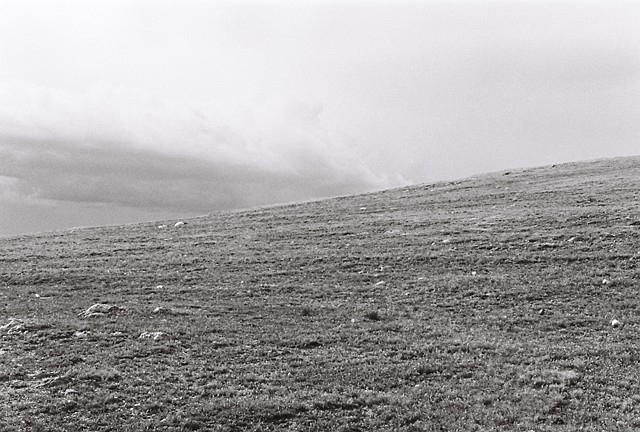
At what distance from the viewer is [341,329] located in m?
20.7

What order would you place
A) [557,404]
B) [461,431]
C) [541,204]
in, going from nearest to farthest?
[461,431] < [557,404] < [541,204]

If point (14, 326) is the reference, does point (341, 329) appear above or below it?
below

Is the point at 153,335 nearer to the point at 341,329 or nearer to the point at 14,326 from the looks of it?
the point at 14,326

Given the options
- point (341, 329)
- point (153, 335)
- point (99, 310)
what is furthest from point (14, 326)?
point (341, 329)

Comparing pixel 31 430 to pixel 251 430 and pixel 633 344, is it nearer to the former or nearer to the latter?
pixel 251 430

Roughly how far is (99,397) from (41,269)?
2316 centimetres

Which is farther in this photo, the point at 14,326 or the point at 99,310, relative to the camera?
the point at 99,310

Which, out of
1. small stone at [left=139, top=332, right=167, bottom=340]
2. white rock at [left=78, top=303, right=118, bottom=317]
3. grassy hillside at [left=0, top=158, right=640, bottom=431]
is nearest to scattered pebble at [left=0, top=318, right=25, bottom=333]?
grassy hillside at [left=0, top=158, right=640, bottom=431]

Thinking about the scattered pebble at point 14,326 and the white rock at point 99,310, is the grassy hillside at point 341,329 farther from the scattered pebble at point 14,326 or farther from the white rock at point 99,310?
the white rock at point 99,310

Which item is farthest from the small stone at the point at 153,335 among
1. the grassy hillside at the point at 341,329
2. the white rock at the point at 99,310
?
the white rock at the point at 99,310

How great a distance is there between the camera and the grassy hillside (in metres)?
13.6

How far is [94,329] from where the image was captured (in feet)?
67.3

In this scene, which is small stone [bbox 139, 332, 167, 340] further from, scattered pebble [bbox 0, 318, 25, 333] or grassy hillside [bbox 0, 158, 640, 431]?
scattered pebble [bbox 0, 318, 25, 333]

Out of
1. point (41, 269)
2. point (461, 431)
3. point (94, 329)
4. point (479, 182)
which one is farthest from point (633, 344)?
point (479, 182)
